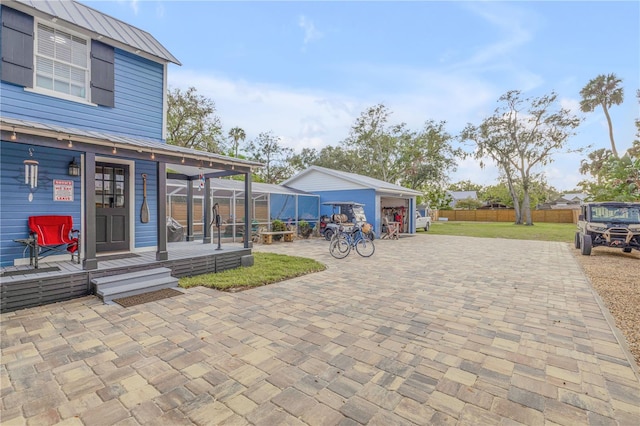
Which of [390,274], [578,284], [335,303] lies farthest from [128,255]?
[578,284]

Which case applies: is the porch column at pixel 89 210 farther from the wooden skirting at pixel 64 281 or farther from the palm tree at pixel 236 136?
the palm tree at pixel 236 136

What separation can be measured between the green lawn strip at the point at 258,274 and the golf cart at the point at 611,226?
8.83m

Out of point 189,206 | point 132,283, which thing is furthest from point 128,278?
point 189,206

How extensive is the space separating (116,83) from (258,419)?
283 inches

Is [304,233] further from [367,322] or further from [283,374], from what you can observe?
[283,374]

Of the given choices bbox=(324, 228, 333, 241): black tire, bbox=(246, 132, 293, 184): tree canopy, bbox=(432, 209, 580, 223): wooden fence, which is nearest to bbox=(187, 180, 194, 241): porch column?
bbox=(324, 228, 333, 241): black tire

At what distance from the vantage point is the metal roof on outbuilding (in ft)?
17.7

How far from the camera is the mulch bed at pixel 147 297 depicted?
4504 mm

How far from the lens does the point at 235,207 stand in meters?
12.7

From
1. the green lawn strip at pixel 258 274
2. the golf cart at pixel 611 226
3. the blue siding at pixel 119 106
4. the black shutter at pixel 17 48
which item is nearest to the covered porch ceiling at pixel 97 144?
the blue siding at pixel 119 106

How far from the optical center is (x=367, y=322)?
12.6ft

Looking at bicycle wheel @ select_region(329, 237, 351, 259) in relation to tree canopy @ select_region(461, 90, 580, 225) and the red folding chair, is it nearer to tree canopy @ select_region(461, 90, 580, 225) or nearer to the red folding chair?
the red folding chair

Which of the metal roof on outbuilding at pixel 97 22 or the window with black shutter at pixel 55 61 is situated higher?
the metal roof on outbuilding at pixel 97 22

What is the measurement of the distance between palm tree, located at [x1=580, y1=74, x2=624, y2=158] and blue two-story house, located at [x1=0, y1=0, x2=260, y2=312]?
33836 millimetres
